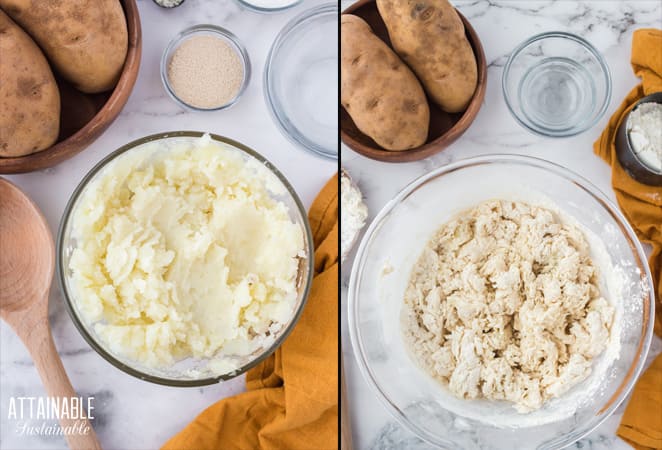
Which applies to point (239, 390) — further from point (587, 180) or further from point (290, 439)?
point (587, 180)

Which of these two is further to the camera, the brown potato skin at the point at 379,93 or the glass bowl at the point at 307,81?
the glass bowl at the point at 307,81

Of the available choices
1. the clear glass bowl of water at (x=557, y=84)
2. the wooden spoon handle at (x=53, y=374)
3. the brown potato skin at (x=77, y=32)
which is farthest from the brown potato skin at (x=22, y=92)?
the clear glass bowl of water at (x=557, y=84)

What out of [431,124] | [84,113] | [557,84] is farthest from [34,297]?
[557,84]

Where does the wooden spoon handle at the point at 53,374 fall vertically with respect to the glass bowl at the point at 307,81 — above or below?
below

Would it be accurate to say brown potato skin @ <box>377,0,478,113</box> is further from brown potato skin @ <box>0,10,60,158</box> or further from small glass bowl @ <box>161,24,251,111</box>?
brown potato skin @ <box>0,10,60,158</box>

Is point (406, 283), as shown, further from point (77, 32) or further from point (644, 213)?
point (77, 32)

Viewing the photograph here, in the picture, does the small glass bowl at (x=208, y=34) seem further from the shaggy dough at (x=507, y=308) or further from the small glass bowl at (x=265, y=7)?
the shaggy dough at (x=507, y=308)

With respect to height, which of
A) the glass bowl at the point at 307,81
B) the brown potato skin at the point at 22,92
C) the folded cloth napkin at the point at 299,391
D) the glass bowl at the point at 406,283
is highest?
the brown potato skin at the point at 22,92
